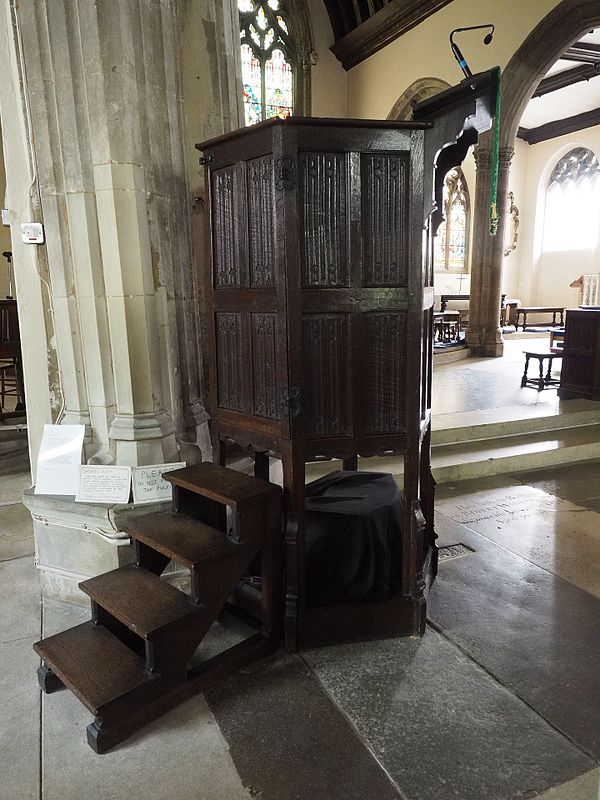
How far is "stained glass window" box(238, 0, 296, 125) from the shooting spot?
416 inches

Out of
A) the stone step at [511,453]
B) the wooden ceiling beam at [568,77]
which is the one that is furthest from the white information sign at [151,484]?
the wooden ceiling beam at [568,77]

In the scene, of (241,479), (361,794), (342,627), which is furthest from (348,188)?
(361,794)

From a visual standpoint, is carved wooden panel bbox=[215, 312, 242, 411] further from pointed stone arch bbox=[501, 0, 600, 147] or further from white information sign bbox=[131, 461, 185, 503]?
pointed stone arch bbox=[501, 0, 600, 147]

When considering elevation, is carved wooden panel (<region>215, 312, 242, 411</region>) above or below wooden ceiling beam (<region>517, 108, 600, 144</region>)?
below

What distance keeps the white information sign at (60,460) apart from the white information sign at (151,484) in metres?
0.30

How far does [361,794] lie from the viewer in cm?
158

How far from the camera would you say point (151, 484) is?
245cm

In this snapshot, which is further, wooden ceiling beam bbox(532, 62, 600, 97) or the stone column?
wooden ceiling beam bbox(532, 62, 600, 97)

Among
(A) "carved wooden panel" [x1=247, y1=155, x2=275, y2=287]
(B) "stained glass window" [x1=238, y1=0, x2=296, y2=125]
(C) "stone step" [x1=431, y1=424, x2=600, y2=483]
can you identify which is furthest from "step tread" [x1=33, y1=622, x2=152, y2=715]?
(B) "stained glass window" [x1=238, y1=0, x2=296, y2=125]

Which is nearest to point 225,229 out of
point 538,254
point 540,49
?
point 540,49

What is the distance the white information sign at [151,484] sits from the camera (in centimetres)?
244

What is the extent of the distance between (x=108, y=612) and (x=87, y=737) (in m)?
0.39

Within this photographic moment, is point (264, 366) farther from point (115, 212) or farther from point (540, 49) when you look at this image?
point (540, 49)

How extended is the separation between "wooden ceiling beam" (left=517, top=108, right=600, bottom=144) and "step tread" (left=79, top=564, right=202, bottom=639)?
50.7 feet
